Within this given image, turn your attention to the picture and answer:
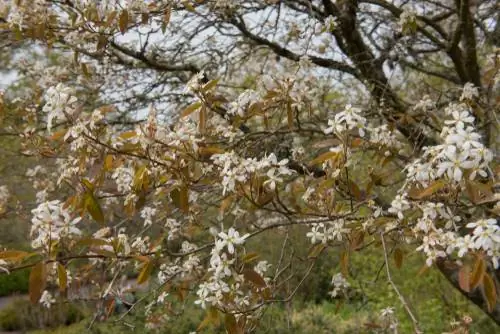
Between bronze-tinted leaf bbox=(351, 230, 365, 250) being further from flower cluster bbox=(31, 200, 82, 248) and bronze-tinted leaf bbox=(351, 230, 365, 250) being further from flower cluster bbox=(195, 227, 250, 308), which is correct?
flower cluster bbox=(31, 200, 82, 248)

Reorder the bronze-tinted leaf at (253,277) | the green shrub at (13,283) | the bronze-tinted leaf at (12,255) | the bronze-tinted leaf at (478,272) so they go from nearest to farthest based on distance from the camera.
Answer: the bronze-tinted leaf at (478,272) < the bronze-tinted leaf at (12,255) < the bronze-tinted leaf at (253,277) < the green shrub at (13,283)

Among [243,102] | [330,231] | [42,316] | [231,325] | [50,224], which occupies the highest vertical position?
[243,102]

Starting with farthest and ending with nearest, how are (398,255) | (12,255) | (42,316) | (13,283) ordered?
(13,283), (42,316), (398,255), (12,255)

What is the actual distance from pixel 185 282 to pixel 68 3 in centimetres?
133

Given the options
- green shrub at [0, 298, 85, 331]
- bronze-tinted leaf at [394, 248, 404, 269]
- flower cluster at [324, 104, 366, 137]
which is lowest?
green shrub at [0, 298, 85, 331]

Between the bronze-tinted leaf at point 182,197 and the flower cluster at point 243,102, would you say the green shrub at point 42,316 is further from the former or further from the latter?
the bronze-tinted leaf at point 182,197

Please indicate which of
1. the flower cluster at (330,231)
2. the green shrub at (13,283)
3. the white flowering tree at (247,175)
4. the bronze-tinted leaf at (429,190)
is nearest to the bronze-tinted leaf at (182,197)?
the white flowering tree at (247,175)

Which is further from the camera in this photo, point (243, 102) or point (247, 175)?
point (243, 102)

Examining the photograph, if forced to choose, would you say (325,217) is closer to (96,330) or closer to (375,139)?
(375,139)

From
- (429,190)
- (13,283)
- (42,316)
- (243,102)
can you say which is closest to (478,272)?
(429,190)

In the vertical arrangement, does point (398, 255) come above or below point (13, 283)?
above

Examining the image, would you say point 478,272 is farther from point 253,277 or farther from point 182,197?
point 182,197

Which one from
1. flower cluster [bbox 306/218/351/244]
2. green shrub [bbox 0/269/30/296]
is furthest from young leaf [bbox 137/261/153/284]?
green shrub [bbox 0/269/30/296]

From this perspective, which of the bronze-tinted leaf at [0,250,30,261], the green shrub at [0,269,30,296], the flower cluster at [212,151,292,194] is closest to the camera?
the bronze-tinted leaf at [0,250,30,261]
